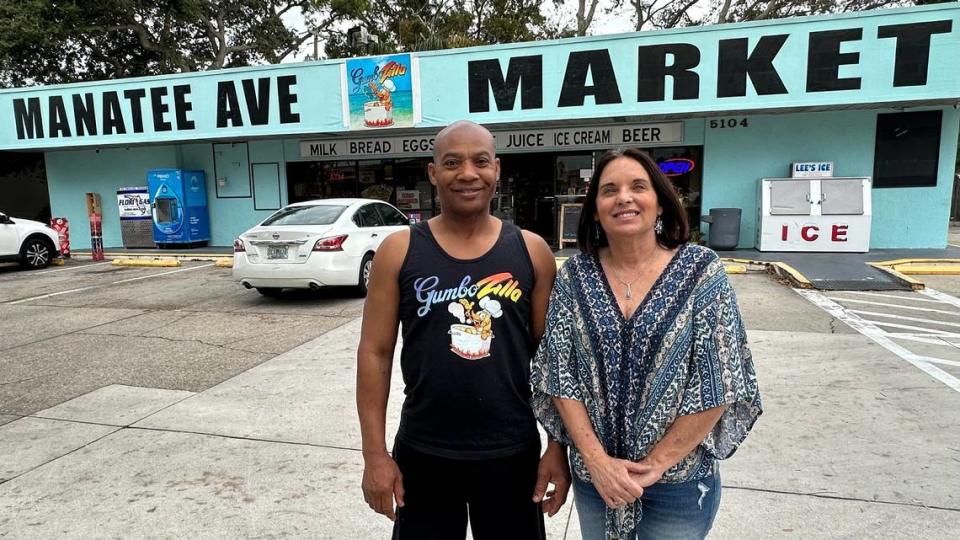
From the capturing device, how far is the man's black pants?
5.88ft

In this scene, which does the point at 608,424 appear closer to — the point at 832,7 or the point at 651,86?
the point at 651,86

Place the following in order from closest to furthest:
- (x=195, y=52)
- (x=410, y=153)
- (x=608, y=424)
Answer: (x=608, y=424) < (x=410, y=153) < (x=195, y=52)

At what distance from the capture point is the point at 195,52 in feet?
86.5

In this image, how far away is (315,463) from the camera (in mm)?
3494

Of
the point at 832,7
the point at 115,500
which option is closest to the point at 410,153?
→ the point at 115,500

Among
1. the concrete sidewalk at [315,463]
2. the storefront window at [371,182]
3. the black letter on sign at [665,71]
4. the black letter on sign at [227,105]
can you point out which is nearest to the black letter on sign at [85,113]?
the black letter on sign at [227,105]

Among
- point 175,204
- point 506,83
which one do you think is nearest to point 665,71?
point 506,83

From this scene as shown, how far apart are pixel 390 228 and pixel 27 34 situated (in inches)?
701

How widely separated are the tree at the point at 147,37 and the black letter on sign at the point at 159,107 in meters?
9.01

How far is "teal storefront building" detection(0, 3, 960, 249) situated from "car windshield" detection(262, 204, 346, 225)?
15.2ft

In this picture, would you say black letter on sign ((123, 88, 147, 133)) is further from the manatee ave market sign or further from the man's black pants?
the man's black pants

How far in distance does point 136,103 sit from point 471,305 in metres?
15.9

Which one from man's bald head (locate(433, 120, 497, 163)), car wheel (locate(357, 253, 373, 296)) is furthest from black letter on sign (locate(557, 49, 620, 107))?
man's bald head (locate(433, 120, 497, 163))

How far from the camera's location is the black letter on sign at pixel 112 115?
48.5ft
